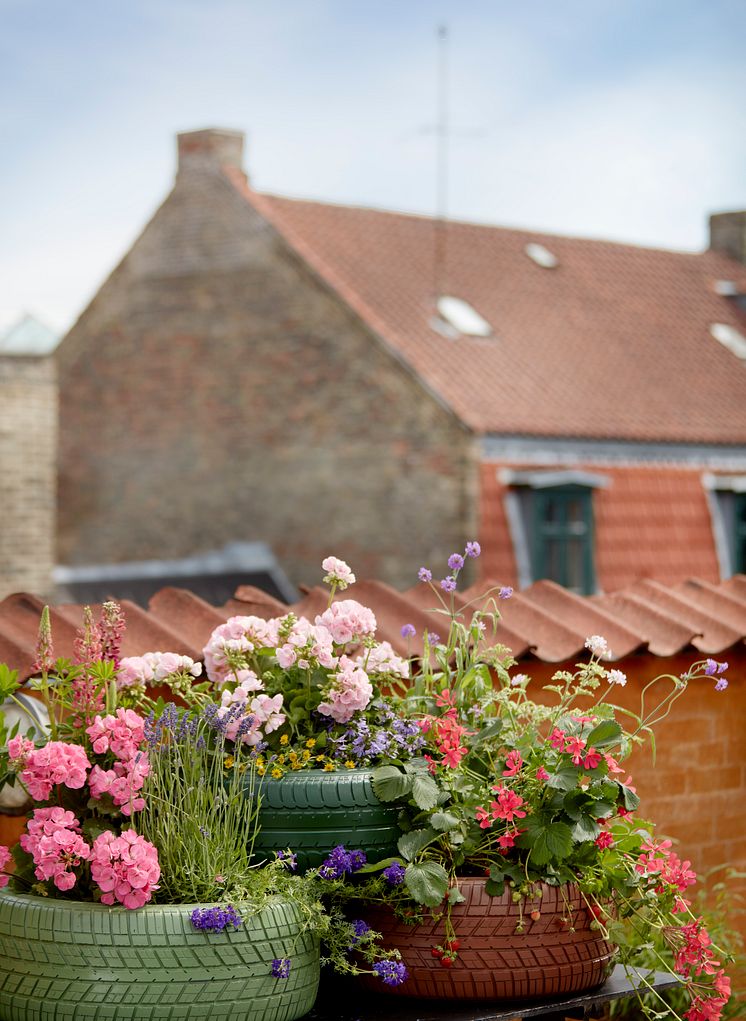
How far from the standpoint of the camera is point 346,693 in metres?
3.04

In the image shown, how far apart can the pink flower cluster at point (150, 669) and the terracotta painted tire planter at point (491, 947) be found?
1.99 feet

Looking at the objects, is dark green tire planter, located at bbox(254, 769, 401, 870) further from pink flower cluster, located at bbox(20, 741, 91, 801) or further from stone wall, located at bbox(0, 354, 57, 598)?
stone wall, located at bbox(0, 354, 57, 598)

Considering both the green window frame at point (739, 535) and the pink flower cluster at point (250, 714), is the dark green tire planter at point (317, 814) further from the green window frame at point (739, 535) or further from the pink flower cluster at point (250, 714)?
the green window frame at point (739, 535)

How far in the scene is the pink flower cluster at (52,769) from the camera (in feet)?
9.14

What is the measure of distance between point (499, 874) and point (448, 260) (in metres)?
20.6

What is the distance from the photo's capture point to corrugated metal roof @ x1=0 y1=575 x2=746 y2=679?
3660mm

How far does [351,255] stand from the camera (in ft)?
71.7

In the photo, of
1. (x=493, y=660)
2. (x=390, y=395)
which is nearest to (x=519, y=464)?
(x=390, y=395)

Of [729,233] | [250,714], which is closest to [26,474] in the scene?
[729,233]

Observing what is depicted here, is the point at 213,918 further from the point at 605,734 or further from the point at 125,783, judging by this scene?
the point at 605,734

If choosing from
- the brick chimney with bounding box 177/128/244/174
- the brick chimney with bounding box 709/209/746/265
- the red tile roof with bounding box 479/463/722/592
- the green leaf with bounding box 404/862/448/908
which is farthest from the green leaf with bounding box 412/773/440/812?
the brick chimney with bounding box 709/209/746/265

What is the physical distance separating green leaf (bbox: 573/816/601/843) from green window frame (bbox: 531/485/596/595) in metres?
16.8

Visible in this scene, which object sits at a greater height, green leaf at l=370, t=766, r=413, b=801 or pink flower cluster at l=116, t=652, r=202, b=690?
pink flower cluster at l=116, t=652, r=202, b=690

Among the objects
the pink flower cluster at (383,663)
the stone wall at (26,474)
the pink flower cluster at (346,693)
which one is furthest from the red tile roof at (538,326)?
the pink flower cluster at (346,693)
